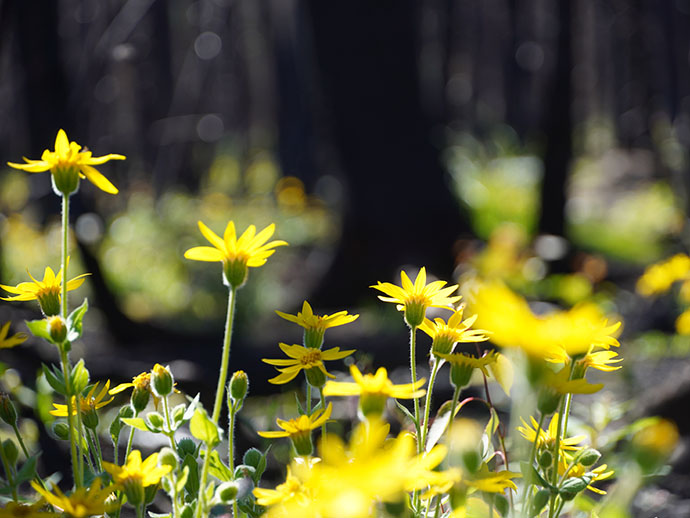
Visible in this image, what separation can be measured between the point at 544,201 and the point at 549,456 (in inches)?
156

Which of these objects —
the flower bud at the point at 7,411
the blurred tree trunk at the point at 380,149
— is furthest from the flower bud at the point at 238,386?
the blurred tree trunk at the point at 380,149

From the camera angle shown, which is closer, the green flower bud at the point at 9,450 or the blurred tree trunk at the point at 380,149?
the green flower bud at the point at 9,450

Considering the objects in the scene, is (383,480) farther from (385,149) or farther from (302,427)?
(385,149)

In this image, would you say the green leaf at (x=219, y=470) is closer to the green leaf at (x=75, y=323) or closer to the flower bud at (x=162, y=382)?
the flower bud at (x=162, y=382)

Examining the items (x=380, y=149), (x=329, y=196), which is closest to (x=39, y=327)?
(x=380, y=149)

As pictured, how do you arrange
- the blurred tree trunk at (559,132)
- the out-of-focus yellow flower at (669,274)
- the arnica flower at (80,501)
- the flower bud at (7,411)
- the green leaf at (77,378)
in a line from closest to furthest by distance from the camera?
the arnica flower at (80,501)
the green leaf at (77,378)
the flower bud at (7,411)
the out-of-focus yellow flower at (669,274)
the blurred tree trunk at (559,132)

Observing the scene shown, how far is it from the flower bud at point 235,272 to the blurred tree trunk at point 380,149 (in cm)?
349

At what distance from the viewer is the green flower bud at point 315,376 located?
781 millimetres

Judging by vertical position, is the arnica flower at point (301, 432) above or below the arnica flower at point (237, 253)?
below

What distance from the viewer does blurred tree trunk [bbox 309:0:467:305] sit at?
13.3ft

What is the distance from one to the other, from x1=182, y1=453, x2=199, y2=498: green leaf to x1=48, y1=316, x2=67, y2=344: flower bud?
22 cm

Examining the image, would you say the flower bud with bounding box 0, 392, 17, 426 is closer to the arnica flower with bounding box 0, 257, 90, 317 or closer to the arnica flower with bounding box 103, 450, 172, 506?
the arnica flower with bounding box 0, 257, 90, 317

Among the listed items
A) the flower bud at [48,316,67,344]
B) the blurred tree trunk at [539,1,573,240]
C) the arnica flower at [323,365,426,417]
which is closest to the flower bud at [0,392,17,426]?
the flower bud at [48,316,67,344]

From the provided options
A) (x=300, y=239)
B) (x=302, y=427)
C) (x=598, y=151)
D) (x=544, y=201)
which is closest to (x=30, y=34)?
(x=302, y=427)
